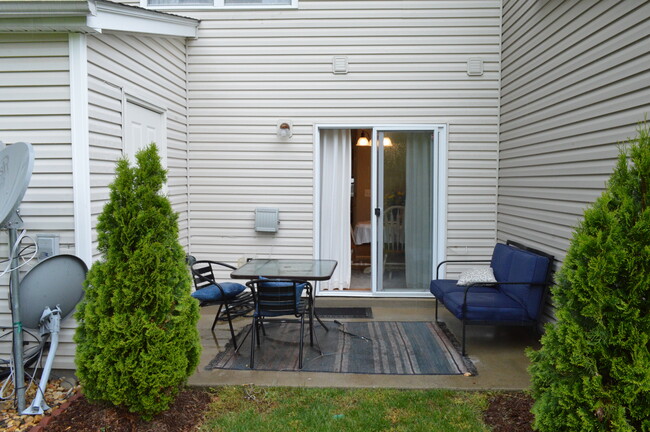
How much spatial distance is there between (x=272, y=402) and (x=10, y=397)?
1.78 metres

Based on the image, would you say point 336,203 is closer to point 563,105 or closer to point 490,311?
point 490,311

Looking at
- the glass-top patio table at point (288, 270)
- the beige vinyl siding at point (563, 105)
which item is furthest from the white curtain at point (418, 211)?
the glass-top patio table at point (288, 270)

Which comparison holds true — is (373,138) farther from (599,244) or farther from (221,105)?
(599,244)

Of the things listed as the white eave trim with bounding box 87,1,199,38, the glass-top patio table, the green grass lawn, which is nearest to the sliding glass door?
the glass-top patio table

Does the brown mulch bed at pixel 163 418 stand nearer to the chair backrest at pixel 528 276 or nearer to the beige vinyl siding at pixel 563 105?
the chair backrest at pixel 528 276

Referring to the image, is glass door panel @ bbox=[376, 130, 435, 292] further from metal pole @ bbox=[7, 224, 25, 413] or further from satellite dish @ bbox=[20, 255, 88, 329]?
metal pole @ bbox=[7, 224, 25, 413]

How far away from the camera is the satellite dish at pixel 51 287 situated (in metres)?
3.26

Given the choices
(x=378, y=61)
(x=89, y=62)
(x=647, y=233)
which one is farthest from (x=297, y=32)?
(x=647, y=233)

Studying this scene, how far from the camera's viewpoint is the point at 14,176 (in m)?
2.97

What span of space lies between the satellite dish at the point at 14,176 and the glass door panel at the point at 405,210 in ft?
12.9

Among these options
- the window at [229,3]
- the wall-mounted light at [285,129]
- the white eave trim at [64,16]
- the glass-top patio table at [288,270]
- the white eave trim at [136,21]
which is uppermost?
the window at [229,3]

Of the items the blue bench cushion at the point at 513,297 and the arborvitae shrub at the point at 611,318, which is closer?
the arborvitae shrub at the point at 611,318

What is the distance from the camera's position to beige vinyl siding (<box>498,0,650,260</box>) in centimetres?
338

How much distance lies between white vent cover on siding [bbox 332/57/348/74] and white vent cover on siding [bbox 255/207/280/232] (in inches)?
71.9
